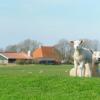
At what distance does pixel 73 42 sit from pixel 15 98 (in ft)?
34.6

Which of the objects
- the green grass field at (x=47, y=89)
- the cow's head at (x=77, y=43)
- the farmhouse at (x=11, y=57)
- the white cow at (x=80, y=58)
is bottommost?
the farmhouse at (x=11, y=57)

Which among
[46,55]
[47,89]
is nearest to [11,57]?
[46,55]

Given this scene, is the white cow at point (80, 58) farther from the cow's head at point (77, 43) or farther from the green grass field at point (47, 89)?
the green grass field at point (47, 89)

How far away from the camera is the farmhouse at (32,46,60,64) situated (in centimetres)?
15225

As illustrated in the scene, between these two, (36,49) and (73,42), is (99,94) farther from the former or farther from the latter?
(36,49)

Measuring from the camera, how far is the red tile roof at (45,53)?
154 metres

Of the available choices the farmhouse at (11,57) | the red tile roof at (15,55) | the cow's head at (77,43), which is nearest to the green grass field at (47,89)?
the cow's head at (77,43)

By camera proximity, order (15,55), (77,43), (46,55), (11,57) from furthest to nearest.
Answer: (46,55) < (15,55) < (11,57) < (77,43)

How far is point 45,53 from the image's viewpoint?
15675 cm

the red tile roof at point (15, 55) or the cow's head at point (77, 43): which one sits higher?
the cow's head at point (77, 43)

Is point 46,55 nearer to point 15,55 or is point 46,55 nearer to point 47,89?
point 15,55

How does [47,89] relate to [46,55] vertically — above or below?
above

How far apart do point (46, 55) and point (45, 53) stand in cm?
79

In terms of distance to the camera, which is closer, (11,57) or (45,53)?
(11,57)
